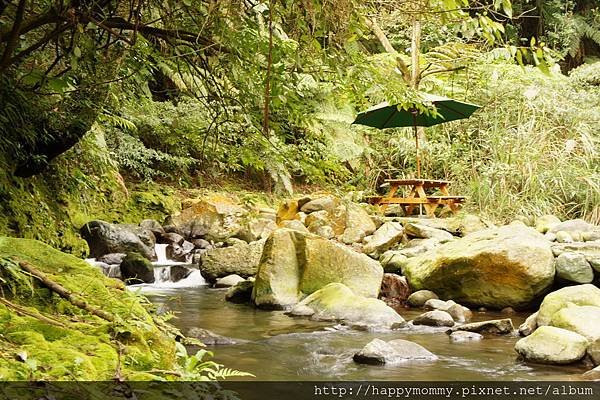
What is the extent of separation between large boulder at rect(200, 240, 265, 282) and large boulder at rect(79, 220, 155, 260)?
4.26ft

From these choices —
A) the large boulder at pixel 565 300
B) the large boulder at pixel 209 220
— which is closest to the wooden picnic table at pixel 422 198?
the large boulder at pixel 209 220

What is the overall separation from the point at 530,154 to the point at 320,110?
3748 mm

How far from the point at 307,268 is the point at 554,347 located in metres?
2.82

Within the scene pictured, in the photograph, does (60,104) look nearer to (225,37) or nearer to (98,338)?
(225,37)

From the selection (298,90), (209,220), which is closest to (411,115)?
(209,220)

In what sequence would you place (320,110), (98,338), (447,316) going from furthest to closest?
(320,110) < (447,316) < (98,338)

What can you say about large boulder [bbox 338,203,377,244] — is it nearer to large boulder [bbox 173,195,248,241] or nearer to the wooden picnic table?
the wooden picnic table

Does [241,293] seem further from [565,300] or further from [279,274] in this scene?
[565,300]

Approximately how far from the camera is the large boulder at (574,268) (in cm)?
602

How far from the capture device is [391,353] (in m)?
4.00

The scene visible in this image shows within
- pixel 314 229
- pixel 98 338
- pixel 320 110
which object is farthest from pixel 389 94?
pixel 320 110

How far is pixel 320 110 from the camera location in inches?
453

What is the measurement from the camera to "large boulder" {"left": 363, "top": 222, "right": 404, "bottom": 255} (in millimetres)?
8359

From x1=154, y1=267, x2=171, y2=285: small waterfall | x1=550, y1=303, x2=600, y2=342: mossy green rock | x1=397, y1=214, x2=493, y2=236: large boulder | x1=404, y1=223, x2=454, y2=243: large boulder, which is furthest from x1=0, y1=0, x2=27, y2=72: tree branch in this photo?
x1=397, y1=214, x2=493, y2=236: large boulder
